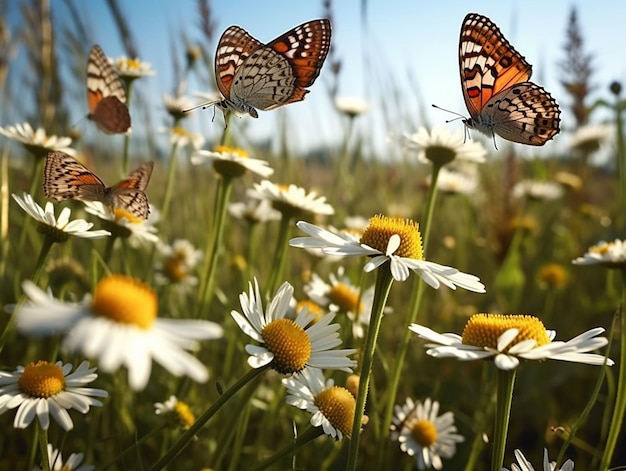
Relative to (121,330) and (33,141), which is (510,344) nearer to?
(121,330)

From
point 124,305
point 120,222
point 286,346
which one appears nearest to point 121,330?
point 124,305

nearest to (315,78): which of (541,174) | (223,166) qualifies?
(223,166)

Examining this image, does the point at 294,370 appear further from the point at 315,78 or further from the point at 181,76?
the point at 181,76

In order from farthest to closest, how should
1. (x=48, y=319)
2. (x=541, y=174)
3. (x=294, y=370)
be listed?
(x=541, y=174) < (x=294, y=370) < (x=48, y=319)

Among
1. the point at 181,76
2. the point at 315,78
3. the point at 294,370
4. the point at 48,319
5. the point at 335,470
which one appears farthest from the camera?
the point at 181,76

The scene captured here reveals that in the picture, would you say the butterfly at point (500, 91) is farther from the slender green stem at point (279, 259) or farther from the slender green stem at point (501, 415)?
the slender green stem at point (501, 415)

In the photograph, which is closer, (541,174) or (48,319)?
(48,319)
